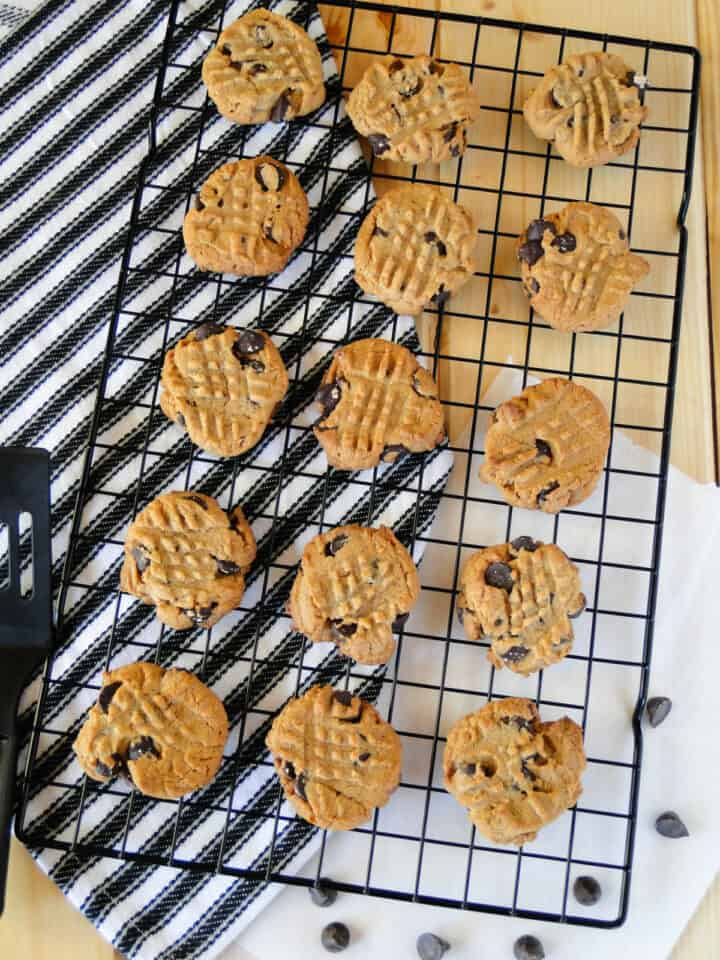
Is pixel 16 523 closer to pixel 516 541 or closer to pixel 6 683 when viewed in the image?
pixel 6 683

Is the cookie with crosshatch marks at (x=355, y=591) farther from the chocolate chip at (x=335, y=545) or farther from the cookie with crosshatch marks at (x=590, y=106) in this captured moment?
the cookie with crosshatch marks at (x=590, y=106)

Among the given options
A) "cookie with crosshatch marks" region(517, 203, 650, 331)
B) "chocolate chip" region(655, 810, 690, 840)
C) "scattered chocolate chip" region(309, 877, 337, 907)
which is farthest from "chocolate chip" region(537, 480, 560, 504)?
"scattered chocolate chip" region(309, 877, 337, 907)

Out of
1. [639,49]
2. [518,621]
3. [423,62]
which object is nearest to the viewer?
[518,621]

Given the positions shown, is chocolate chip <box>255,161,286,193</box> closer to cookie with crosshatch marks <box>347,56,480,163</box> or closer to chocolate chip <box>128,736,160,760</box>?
cookie with crosshatch marks <box>347,56,480,163</box>

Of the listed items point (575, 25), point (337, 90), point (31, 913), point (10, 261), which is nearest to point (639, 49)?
point (575, 25)

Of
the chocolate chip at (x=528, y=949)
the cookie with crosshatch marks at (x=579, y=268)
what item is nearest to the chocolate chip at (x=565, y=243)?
the cookie with crosshatch marks at (x=579, y=268)

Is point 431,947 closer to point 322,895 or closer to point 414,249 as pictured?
point 322,895

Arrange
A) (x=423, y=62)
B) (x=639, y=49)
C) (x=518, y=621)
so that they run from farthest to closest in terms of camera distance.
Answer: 1. (x=639, y=49)
2. (x=423, y=62)
3. (x=518, y=621)
